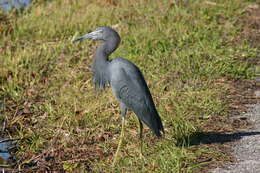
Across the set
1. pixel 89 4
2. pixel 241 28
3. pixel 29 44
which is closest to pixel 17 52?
Result: pixel 29 44

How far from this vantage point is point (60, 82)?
24.0 ft

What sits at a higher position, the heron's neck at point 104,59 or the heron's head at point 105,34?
the heron's head at point 105,34

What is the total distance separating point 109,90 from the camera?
6.84m

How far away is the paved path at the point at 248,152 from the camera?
4746mm

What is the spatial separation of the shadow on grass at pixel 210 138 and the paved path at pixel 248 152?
3.1 inches

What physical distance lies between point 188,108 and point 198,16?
11.1 ft

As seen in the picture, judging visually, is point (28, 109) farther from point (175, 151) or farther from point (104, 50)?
point (175, 151)

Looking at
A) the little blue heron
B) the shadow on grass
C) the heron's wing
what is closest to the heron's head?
the little blue heron

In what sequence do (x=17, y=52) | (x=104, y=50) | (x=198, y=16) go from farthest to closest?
(x=198, y=16)
(x=17, y=52)
(x=104, y=50)

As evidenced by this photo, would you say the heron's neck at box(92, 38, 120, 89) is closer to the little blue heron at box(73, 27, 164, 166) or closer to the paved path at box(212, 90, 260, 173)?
the little blue heron at box(73, 27, 164, 166)

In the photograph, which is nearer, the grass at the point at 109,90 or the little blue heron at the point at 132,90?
the little blue heron at the point at 132,90

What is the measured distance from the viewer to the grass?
5383 mm

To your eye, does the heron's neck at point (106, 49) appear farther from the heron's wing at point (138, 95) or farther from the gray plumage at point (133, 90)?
the heron's wing at point (138, 95)

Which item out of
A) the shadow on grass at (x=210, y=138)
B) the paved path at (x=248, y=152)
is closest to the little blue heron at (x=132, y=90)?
the shadow on grass at (x=210, y=138)
